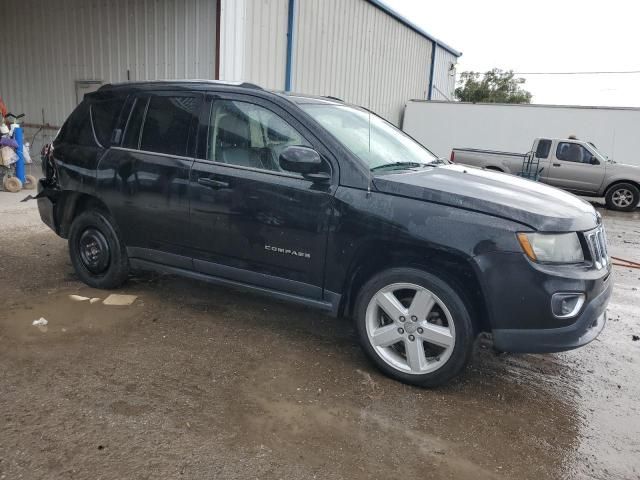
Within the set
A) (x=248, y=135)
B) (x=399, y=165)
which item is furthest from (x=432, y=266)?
(x=248, y=135)

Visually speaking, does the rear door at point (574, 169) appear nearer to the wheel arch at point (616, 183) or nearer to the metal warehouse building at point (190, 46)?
the wheel arch at point (616, 183)

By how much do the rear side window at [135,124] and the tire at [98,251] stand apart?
713mm

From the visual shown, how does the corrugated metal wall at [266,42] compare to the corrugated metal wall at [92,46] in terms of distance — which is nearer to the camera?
the corrugated metal wall at [92,46]

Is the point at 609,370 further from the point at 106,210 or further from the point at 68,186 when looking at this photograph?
the point at 68,186

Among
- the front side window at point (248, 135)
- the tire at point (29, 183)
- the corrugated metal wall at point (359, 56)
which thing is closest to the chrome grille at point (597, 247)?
the front side window at point (248, 135)

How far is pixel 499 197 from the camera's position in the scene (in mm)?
3232

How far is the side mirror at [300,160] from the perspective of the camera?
3.43 m

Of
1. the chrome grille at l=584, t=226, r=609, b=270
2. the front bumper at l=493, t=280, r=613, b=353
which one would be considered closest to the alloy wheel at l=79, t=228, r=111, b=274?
the front bumper at l=493, t=280, r=613, b=353

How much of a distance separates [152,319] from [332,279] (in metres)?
1.68

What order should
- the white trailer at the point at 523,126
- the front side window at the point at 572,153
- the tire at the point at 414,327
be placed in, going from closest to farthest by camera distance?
the tire at the point at 414,327, the front side window at the point at 572,153, the white trailer at the point at 523,126

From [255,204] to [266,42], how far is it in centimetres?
917

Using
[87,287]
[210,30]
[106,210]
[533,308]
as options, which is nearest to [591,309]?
[533,308]

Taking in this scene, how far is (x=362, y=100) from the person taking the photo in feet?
59.3

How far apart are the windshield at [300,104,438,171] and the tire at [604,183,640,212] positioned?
11.9 meters
